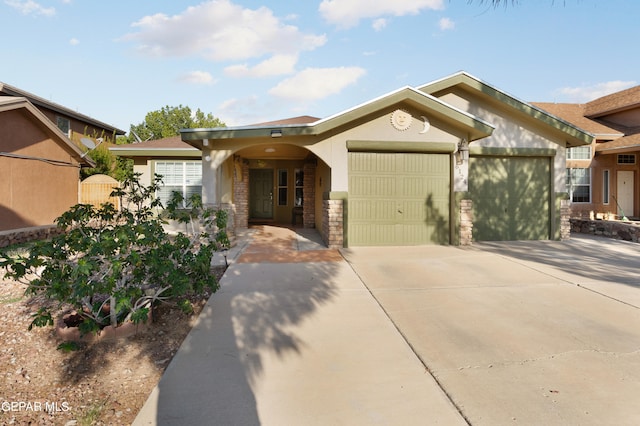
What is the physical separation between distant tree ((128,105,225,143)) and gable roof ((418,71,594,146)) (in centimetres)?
4264

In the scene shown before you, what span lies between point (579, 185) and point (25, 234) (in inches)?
819

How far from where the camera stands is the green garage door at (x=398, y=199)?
8.92 meters

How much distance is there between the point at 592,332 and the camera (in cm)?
361

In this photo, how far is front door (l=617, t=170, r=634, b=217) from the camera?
589 inches

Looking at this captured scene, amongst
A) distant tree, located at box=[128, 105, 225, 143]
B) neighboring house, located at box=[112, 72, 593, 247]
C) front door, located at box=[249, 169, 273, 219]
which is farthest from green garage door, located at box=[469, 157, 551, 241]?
distant tree, located at box=[128, 105, 225, 143]

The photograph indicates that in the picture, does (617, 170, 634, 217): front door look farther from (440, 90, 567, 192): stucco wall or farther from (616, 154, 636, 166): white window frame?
(440, 90, 567, 192): stucco wall

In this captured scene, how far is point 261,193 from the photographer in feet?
49.8

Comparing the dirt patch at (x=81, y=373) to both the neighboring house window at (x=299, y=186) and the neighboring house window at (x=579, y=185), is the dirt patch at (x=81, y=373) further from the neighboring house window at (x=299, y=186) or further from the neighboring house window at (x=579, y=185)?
the neighboring house window at (x=579, y=185)

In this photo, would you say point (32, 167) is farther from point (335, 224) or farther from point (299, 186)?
point (335, 224)

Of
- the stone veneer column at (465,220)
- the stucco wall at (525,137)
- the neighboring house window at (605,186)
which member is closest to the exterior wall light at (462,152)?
the stone veneer column at (465,220)

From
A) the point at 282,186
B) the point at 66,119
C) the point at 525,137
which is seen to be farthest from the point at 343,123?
the point at 66,119

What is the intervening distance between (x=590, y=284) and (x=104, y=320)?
699 centimetres

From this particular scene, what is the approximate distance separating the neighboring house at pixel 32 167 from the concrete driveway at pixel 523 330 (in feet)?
32.9

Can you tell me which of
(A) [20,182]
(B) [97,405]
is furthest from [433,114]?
(A) [20,182]
